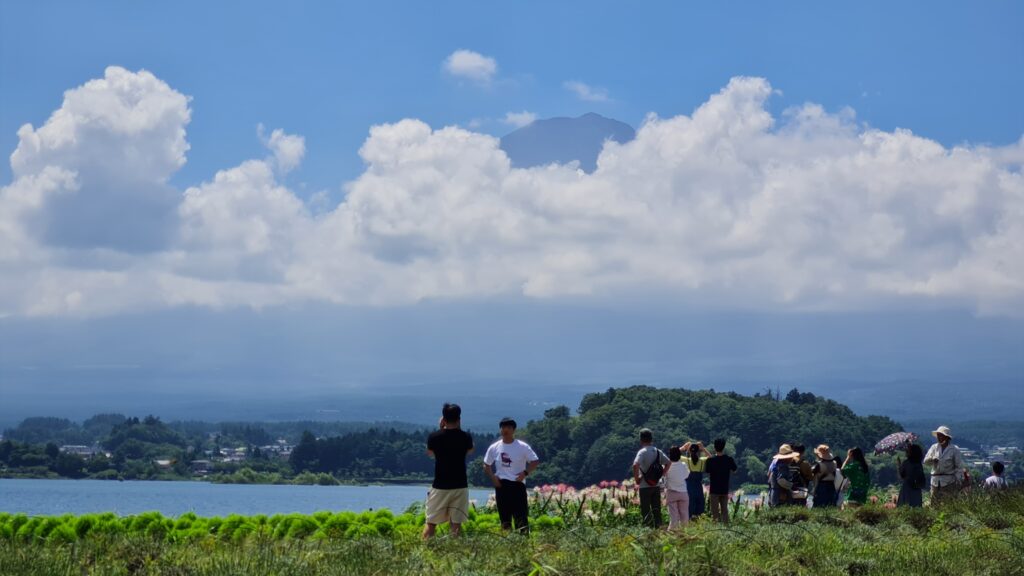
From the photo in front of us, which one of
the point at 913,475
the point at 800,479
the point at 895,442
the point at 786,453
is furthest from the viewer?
the point at 895,442

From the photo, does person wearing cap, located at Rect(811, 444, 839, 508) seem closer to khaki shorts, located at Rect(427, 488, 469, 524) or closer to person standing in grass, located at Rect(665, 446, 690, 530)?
person standing in grass, located at Rect(665, 446, 690, 530)

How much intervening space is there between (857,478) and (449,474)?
9488mm

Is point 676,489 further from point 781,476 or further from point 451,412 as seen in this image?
point 451,412

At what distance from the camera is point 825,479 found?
21.0 m

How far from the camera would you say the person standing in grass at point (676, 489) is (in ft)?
62.0

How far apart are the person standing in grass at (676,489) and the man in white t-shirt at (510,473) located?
4.00 meters

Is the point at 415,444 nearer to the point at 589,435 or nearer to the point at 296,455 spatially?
the point at 296,455

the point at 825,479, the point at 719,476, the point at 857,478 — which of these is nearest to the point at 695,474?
the point at 719,476

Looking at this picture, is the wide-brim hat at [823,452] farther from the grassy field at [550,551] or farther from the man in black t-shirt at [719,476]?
the grassy field at [550,551]

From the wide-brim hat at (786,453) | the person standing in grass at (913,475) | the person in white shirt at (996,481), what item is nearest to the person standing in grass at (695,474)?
the wide-brim hat at (786,453)

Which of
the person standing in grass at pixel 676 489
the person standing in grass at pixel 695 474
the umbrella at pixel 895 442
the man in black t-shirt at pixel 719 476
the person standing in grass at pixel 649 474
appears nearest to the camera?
the person standing in grass at pixel 649 474

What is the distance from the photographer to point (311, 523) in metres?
16.2

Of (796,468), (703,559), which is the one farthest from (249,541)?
(796,468)

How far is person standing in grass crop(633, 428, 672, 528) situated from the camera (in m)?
18.2
